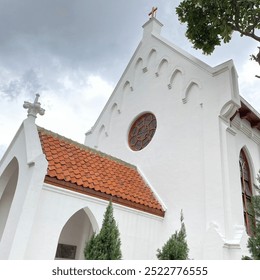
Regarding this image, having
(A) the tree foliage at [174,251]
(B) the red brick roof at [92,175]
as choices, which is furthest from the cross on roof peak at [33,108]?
(A) the tree foliage at [174,251]

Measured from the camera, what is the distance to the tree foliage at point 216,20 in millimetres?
6995

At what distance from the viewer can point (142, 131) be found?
12242 mm

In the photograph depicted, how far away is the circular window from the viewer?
38.4ft

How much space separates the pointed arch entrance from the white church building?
0.11ft

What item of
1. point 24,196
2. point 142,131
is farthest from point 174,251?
point 142,131

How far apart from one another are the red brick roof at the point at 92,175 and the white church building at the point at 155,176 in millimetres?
40

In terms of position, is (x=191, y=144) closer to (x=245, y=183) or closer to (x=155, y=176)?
(x=155, y=176)

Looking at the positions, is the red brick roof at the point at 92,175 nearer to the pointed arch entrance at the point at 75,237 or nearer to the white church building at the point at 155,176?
the white church building at the point at 155,176

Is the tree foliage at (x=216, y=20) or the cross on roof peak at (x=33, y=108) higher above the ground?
the tree foliage at (x=216, y=20)

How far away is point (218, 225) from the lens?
7.50m

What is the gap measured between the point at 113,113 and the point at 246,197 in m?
8.15

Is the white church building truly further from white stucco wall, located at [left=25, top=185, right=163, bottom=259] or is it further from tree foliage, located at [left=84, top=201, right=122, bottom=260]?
tree foliage, located at [left=84, top=201, right=122, bottom=260]
